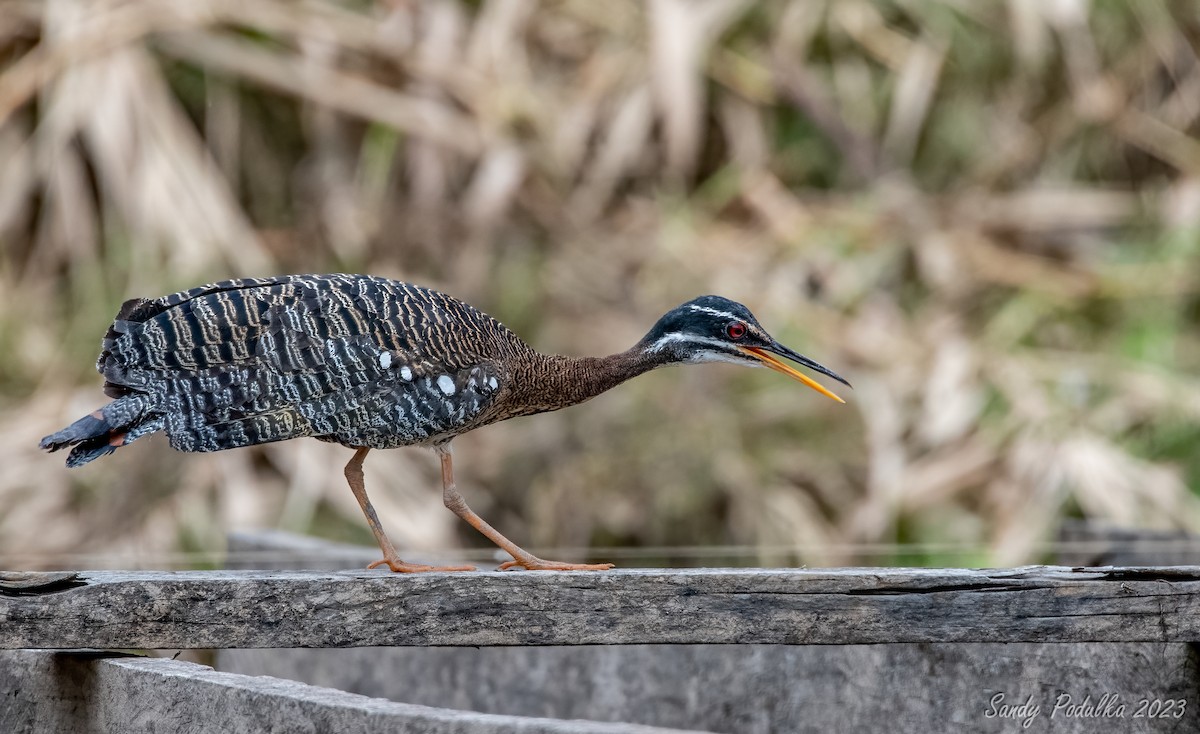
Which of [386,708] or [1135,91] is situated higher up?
[1135,91]

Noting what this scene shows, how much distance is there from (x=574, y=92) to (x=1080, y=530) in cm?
549

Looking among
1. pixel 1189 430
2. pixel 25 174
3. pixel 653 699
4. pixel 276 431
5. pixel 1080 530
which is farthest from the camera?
pixel 25 174

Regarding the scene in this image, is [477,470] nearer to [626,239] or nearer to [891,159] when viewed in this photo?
[626,239]

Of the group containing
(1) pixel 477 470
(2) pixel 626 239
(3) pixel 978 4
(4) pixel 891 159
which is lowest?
(1) pixel 477 470

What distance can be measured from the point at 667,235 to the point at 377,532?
237 inches

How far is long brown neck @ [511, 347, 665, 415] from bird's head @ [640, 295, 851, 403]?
12cm

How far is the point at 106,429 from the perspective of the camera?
14.7ft

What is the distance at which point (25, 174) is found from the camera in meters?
10.4

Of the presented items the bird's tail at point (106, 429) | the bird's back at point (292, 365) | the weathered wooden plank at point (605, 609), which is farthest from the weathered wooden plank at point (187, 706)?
the bird's back at point (292, 365)

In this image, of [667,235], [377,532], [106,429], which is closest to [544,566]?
[377,532]

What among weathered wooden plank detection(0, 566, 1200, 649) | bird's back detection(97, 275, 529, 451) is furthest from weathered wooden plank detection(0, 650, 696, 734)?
bird's back detection(97, 275, 529, 451)

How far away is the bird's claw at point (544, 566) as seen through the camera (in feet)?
14.0

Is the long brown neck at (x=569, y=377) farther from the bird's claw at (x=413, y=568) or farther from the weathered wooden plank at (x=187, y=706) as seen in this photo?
the weathered wooden plank at (x=187, y=706)

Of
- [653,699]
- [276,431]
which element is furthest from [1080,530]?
[276,431]
